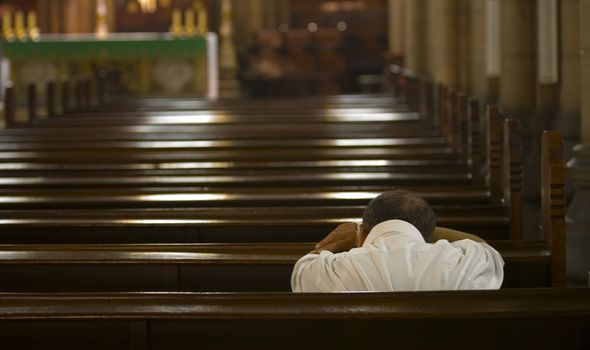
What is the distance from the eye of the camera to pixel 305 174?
278 inches

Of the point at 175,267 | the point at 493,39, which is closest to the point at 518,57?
the point at 493,39

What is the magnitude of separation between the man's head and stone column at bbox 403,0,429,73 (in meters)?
13.4

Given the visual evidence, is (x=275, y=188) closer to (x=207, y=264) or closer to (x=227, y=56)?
(x=207, y=264)

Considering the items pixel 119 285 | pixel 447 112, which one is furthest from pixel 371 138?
pixel 119 285

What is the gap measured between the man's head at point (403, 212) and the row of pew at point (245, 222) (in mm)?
286

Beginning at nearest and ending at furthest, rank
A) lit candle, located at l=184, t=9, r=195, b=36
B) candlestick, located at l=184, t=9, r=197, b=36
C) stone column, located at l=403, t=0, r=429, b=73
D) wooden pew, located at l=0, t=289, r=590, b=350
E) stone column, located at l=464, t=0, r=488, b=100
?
wooden pew, located at l=0, t=289, r=590, b=350 < stone column, located at l=464, t=0, r=488, b=100 < stone column, located at l=403, t=0, r=429, b=73 < candlestick, located at l=184, t=9, r=197, b=36 < lit candle, located at l=184, t=9, r=195, b=36

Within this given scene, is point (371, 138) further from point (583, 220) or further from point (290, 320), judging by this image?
point (290, 320)

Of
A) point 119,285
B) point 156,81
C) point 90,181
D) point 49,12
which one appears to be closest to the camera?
point 119,285

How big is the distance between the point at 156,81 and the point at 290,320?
13.7 m

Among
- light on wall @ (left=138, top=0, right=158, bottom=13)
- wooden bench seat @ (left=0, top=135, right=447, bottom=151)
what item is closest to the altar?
light on wall @ (left=138, top=0, right=158, bottom=13)

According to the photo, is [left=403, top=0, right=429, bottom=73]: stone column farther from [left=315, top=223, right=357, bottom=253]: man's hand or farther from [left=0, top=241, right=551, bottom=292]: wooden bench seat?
[left=315, top=223, right=357, bottom=253]: man's hand

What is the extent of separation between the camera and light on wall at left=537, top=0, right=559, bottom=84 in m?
9.23

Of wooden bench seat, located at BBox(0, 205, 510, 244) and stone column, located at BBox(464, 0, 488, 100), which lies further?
stone column, located at BBox(464, 0, 488, 100)

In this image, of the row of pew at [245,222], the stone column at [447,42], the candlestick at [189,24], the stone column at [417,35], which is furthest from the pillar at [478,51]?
the candlestick at [189,24]
